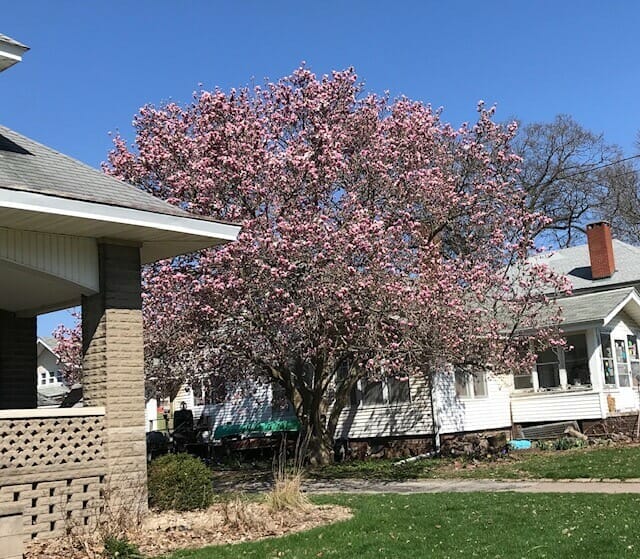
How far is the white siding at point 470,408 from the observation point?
20844mm

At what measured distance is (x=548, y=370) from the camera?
23656 millimetres

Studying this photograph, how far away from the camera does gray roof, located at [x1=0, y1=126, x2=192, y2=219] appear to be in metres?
9.41

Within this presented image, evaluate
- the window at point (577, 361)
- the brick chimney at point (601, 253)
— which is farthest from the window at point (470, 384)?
the brick chimney at point (601, 253)

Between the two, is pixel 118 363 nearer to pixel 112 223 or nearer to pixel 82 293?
pixel 82 293

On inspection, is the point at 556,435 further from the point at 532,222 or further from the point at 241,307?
the point at 241,307

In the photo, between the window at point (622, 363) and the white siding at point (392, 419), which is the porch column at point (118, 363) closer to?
the white siding at point (392, 419)

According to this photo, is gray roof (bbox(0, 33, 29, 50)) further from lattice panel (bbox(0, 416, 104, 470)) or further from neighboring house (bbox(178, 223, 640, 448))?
neighboring house (bbox(178, 223, 640, 448))

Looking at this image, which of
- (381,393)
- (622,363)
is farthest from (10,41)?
(622,363)

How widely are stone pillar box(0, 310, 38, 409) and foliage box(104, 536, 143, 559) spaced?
5700 mm

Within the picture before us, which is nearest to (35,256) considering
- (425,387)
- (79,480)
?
(79,480)

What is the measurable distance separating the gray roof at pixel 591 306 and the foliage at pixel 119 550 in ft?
51.8

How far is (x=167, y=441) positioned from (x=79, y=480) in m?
16.4

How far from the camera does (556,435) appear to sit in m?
21.4

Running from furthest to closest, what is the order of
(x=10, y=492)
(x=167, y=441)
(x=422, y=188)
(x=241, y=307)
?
(x=167, y=441) < (x=422, y=188) < (x=241, y=307) < (x=10, y=492)
